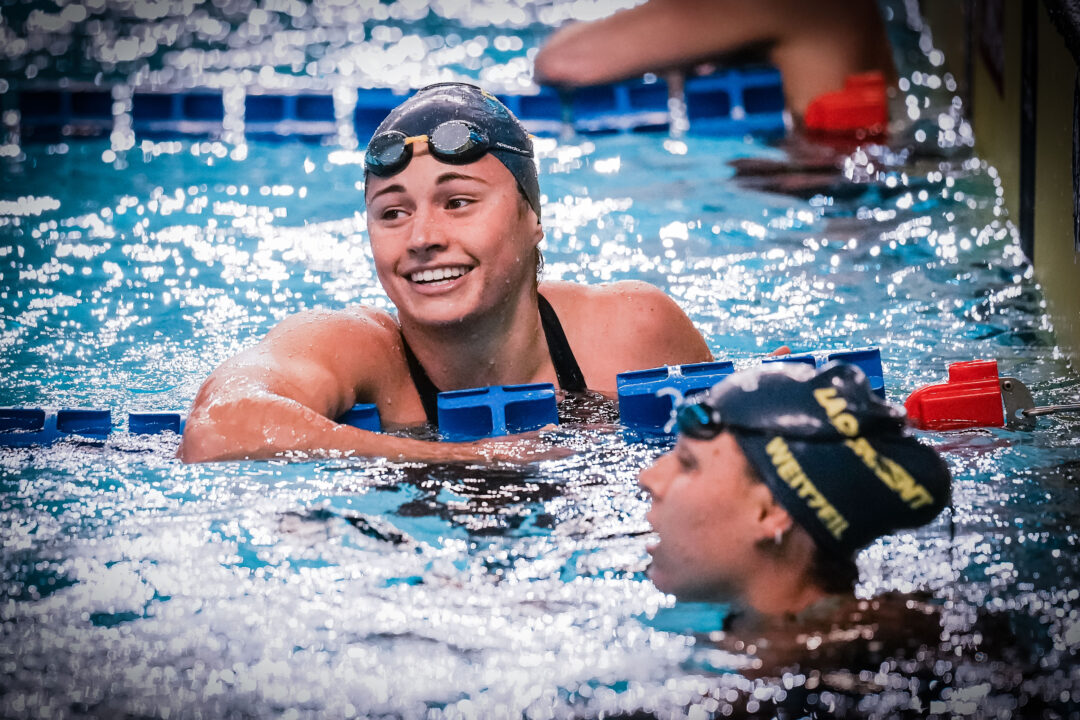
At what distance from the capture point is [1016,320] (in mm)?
6121

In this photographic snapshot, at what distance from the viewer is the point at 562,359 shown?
4.51 metres

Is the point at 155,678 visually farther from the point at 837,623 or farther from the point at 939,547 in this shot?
the point at 939,547

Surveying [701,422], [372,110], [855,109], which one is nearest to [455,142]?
[701,422]

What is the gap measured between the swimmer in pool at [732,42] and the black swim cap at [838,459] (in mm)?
7428

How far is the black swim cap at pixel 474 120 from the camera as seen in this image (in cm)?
419

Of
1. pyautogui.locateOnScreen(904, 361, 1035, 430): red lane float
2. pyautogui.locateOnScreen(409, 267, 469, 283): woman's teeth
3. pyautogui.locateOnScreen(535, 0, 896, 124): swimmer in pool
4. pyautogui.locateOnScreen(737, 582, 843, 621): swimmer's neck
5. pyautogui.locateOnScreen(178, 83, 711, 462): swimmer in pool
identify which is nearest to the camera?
pyautogui.locateOnScreen(737, 582, 843, 621): swimmer's neck

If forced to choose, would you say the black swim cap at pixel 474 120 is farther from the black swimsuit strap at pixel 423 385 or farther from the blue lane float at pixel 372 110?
the blue lane float at pixel 372 110

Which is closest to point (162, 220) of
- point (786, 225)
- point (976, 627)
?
point (786, 225)

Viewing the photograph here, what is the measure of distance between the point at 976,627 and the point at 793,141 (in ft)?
23.0

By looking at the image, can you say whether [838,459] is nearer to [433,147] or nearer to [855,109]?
[433,147]

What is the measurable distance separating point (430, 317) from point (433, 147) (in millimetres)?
570

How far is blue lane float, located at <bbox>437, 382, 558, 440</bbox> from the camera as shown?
13.1ft

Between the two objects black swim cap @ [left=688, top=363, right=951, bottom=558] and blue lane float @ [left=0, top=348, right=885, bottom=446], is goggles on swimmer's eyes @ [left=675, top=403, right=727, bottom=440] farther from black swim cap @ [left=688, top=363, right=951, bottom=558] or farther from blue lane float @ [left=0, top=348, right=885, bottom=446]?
blue lane float @ [left=0, top=348, right=885, bottom=446]

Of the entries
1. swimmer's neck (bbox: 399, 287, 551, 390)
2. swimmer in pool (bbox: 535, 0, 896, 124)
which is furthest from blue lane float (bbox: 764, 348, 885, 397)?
swimmer in pool (bbox: 535, 0, 896, 124)
